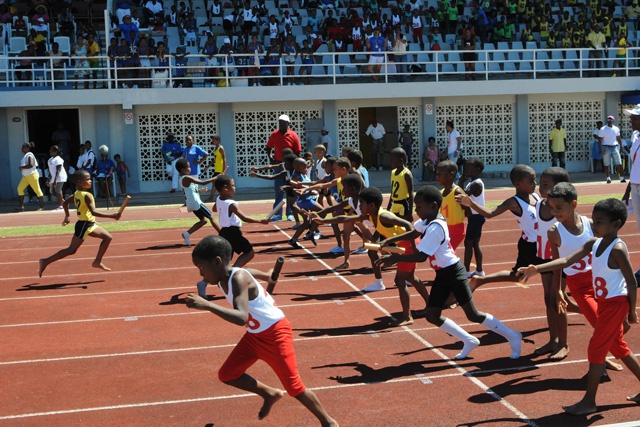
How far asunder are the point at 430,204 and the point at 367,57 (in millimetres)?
22858

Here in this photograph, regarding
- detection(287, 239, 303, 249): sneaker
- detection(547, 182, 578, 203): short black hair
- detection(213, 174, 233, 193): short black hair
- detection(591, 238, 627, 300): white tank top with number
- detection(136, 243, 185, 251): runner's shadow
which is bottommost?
detection(136, 243, 185, 251): runner's shadow

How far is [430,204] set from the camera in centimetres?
838

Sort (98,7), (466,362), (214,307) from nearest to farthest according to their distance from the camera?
1. (214,307)
2. (466,362)
3. (98,7)

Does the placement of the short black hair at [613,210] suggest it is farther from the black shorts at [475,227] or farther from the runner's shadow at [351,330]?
the black shorts at [475,227]

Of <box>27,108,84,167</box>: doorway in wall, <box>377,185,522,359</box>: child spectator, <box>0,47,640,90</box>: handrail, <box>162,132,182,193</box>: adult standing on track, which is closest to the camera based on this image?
<box>377,185,522,359</box>: child spectator

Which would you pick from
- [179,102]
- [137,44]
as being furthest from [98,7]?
[179,102]

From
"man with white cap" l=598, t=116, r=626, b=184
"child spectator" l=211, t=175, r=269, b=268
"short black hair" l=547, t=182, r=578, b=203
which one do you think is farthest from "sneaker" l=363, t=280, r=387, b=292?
"man with white cap" l=598, t=116, r=626, b=184

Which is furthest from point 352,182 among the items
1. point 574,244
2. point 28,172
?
point 28,172

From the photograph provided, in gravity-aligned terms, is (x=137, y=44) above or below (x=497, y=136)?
above

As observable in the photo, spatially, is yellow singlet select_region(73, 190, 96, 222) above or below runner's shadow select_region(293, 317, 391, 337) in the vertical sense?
above

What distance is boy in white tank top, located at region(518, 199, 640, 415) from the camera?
664cm

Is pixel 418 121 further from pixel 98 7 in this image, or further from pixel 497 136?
pixel 98 7

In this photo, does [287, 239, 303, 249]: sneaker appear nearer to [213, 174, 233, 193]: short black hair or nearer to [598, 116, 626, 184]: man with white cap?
[213, 174, 233, 193]: short black hair

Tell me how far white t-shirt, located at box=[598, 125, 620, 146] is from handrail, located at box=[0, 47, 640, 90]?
11.4ft
